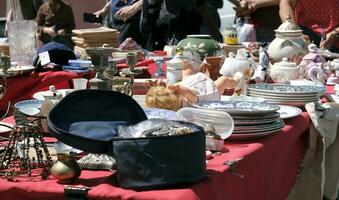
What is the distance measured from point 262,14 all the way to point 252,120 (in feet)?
8.24

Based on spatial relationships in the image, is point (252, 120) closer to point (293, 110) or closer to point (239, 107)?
point (239, 107)

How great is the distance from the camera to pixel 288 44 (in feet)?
8.30

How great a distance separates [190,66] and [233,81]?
14 cm

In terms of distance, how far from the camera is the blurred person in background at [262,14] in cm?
377

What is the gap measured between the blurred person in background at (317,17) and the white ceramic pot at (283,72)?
3.72ft

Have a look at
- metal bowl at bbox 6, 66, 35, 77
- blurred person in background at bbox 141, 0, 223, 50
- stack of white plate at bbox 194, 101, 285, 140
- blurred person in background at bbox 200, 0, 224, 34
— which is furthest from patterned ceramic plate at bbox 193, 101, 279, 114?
blurred person in background at bbox 200, 0, 224, 34

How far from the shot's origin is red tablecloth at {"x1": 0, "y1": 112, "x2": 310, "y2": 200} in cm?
103

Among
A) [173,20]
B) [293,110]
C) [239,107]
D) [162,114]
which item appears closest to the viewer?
[162,114]

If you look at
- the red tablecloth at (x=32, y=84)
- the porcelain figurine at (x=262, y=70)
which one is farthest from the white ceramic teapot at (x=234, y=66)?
the red tablecloth at (x=32, y=84)

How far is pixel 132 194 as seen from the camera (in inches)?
39.8

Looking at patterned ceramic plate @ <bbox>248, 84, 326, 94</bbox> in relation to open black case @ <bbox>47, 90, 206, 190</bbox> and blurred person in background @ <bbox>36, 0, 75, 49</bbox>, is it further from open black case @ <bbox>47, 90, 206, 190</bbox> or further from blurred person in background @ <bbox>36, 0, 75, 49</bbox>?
blurred person in background @ <bbox>36, 0, 75, 49</bbox>

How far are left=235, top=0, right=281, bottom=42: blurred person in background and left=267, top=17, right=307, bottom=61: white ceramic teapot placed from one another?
1.24m

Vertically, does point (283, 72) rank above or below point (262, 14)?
below

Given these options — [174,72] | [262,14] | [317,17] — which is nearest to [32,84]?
[174,72]
